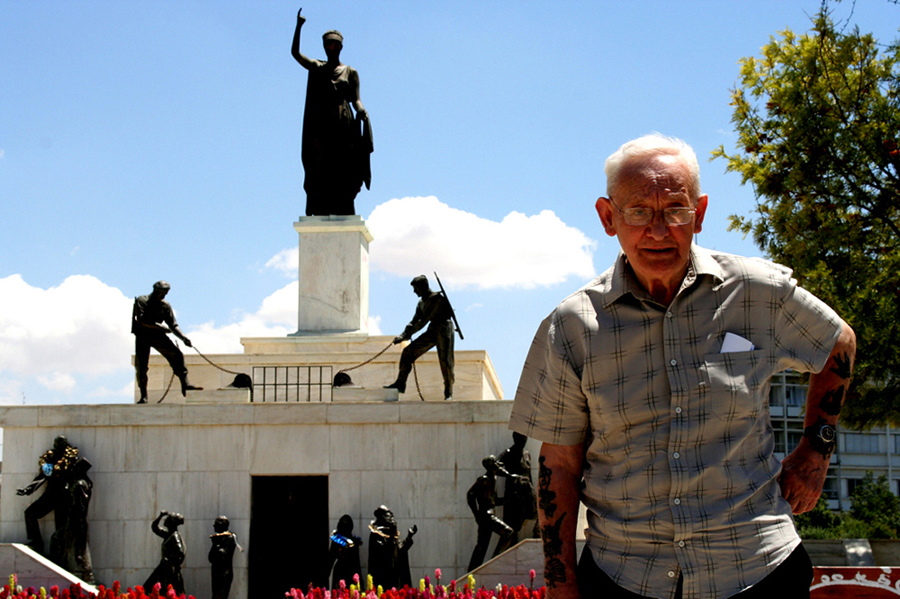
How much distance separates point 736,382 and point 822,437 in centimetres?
42

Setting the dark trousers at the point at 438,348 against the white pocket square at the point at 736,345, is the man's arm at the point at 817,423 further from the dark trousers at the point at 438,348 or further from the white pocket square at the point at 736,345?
the dark trousers at the point at 438,348

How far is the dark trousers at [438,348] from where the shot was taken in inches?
520

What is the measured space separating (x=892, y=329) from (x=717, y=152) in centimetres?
425

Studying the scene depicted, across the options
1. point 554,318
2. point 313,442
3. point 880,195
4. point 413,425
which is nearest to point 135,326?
point 313,442

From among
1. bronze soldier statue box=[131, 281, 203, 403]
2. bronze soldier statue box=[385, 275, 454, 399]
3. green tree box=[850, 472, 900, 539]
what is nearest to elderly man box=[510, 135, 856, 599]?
bronze soldier statue box=[385, 275, 454, 399]

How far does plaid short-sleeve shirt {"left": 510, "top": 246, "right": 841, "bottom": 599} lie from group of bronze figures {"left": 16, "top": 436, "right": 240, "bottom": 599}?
9692 millimetres

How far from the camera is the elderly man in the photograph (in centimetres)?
246

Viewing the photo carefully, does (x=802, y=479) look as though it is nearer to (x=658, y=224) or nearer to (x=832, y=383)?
(x=832, y=383)

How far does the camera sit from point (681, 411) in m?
2.52

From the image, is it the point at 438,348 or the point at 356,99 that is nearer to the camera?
the point at 438,348

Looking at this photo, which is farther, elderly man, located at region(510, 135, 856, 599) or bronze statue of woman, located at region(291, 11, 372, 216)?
bronze statue of woman, located at region(291, 11, 372, 216)

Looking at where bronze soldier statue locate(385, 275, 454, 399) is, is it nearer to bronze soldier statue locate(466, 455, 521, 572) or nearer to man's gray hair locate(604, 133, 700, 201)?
bronze soldier statue locate(466, 455, 521, 572)

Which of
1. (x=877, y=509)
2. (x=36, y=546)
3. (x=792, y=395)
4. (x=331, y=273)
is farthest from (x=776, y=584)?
(x=792, y=395)

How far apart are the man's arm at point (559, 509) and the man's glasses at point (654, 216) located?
0.67 m
